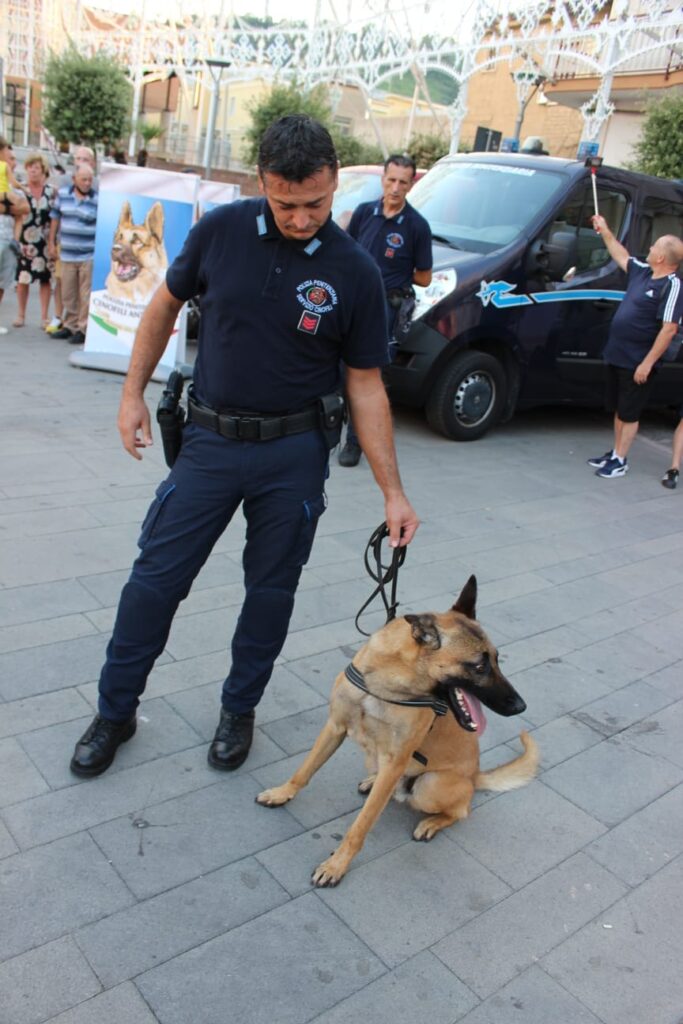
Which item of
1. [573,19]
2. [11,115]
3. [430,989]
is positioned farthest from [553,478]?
[11,115]

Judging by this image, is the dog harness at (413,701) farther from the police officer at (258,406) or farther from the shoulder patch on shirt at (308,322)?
the shoulder patch on shirt at (308,322)

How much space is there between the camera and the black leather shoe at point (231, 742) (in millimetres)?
2908

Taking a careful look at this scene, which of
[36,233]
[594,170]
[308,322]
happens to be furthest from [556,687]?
[36,233]

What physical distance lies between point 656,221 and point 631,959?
737 cm

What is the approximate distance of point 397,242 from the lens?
5941mm

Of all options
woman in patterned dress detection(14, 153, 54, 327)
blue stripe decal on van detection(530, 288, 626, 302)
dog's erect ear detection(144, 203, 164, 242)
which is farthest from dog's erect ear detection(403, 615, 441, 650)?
woman in patterned dress detection(14, 153, 54, 327)

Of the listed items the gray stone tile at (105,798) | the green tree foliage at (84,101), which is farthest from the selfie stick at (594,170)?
the green tree foliage at (84,101)

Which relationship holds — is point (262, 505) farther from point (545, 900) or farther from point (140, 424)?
point (545, 900)

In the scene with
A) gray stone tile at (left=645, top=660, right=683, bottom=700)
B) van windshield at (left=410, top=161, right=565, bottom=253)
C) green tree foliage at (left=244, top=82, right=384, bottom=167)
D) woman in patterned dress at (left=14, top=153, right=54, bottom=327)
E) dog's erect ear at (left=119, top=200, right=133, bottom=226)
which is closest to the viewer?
gray stone tile at (left=645, top=660, right=683, bottom=700)

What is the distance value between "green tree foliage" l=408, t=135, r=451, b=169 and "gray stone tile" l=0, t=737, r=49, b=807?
2750 cm

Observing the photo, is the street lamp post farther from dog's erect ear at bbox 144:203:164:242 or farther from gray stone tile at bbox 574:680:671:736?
gray stone tile at bbox 574:680:671:736

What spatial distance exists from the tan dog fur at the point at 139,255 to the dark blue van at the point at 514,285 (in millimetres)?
2480

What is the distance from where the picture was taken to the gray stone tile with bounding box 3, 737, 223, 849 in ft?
8.27

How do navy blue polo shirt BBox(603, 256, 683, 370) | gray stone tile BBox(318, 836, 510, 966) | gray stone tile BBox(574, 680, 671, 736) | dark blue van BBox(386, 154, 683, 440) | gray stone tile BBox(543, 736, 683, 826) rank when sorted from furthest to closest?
dark blue van BBox(386, 154, 683, 440) < navy blue polo shirt BBox(603, 256, 683, 370) < gray stone tile BBox(574, 680, 671, 736) < gray stone tile BBox(543, 736, 683, 826) < gray stone tile BBox(318, 836, 510, 966)
